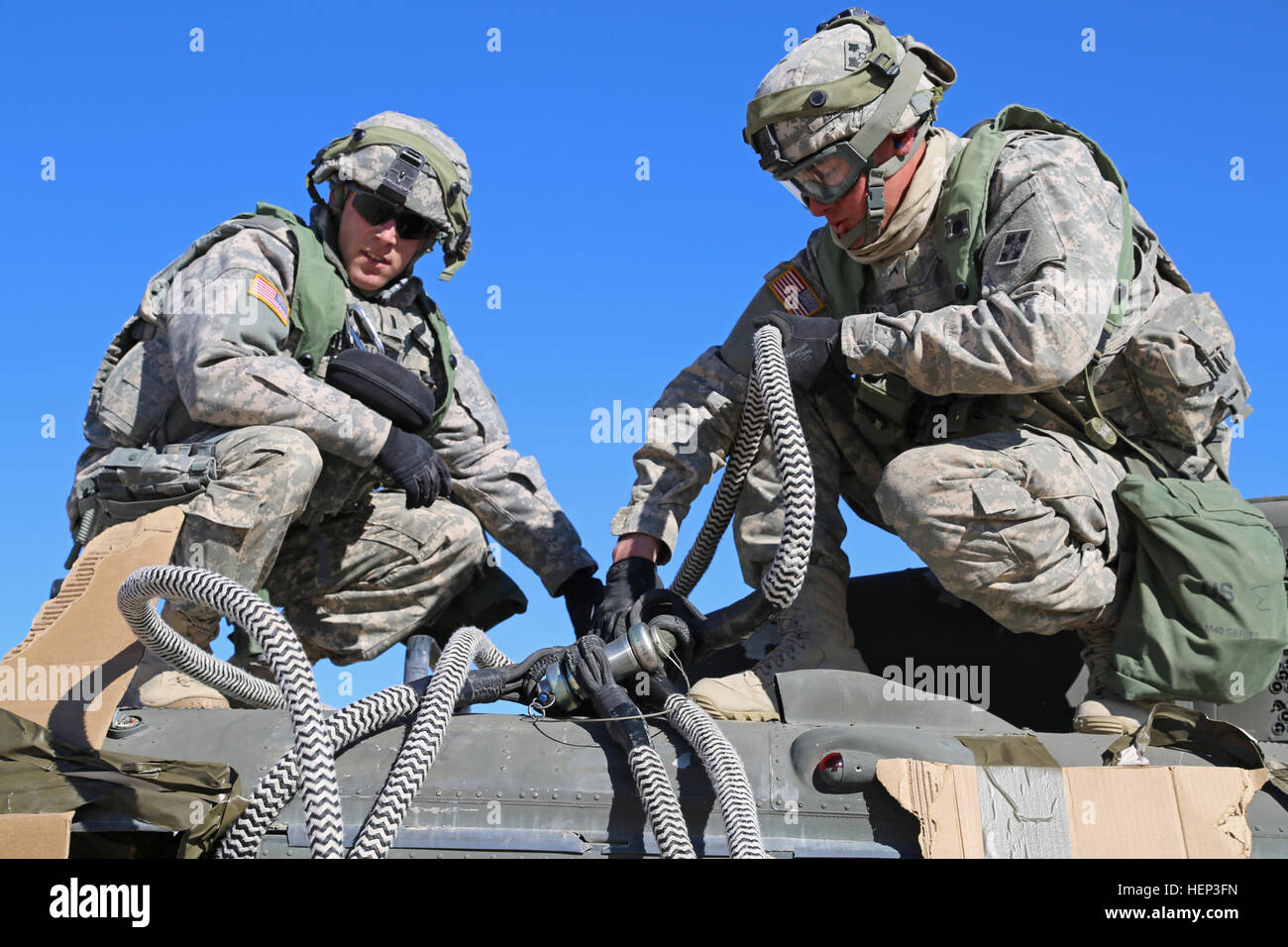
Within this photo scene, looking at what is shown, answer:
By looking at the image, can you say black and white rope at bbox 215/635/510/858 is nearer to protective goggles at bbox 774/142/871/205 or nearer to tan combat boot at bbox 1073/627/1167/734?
tan combat boot at bbox 1073/627/1167/734

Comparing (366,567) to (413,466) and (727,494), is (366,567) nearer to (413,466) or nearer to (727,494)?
(413,466)

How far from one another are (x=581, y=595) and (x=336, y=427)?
1.32 meters

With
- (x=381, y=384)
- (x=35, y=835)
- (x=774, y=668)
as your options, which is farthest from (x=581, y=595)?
(x=35, y=835)

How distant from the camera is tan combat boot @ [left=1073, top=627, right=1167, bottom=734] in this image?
167 inches

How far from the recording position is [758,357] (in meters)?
4.44

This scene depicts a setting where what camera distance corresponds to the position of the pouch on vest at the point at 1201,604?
14.0ft

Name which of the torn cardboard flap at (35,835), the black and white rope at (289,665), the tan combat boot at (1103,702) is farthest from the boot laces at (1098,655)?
the torn cardboard flap at (35,835)

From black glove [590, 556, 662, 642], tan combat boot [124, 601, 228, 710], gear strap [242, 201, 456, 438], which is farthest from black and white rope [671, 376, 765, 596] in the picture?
tan combat boot [124, 601, 228, 710]

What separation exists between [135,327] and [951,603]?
356cm

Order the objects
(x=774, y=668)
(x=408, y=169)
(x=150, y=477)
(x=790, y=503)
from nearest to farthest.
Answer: (x=790, y=503) < (x=774, y=668) < (x=150, y=477) < (x=408, y=169)

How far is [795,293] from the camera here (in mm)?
5438

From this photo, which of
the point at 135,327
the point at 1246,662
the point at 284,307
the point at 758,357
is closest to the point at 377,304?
the point at 284,307

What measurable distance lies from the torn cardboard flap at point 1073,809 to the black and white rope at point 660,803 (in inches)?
21.7

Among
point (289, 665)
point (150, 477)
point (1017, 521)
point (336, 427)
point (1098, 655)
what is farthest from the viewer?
point (336, 427)
